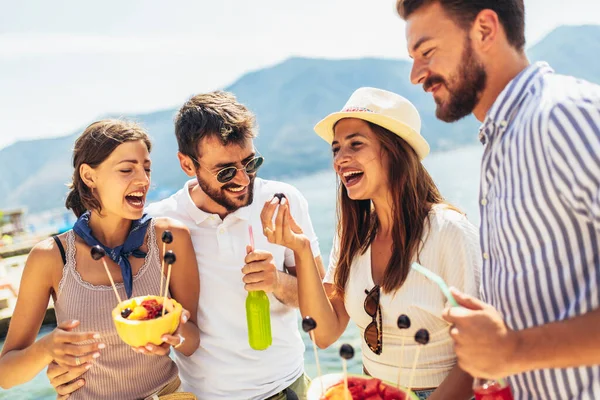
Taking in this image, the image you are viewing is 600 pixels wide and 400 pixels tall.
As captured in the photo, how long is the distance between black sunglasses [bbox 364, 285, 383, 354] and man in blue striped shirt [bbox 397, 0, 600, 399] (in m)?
0.75

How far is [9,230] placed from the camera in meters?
22.0

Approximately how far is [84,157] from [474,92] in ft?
6.77

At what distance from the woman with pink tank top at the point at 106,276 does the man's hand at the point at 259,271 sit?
360 millimetres

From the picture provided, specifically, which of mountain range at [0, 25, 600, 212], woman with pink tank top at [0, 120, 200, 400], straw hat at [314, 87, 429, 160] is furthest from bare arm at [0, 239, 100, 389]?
mountain range at [0, 25, 600, 212]

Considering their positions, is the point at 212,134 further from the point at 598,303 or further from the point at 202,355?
the point at 598,303

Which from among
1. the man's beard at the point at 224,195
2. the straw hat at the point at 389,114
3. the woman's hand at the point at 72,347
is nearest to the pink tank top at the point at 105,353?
the woman's hand at the point at 72,347

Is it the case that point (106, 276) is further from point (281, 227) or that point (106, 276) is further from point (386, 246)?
point (386, 246)

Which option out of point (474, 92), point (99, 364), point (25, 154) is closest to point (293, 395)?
point (99, 364)

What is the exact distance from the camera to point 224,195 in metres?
3.01

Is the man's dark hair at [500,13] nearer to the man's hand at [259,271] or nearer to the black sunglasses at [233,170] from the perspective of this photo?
the man's hand at [259,271]

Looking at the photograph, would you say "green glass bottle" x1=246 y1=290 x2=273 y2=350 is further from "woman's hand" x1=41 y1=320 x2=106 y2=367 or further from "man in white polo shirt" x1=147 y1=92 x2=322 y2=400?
"woman's hand" x1=41 y1=320 x2=106 y2=367

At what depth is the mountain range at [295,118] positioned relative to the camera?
4909 inches

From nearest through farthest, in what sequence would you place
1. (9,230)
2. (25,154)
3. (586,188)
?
(586,188), (9,230), (25,154)

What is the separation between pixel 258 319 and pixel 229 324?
259 millimetres
